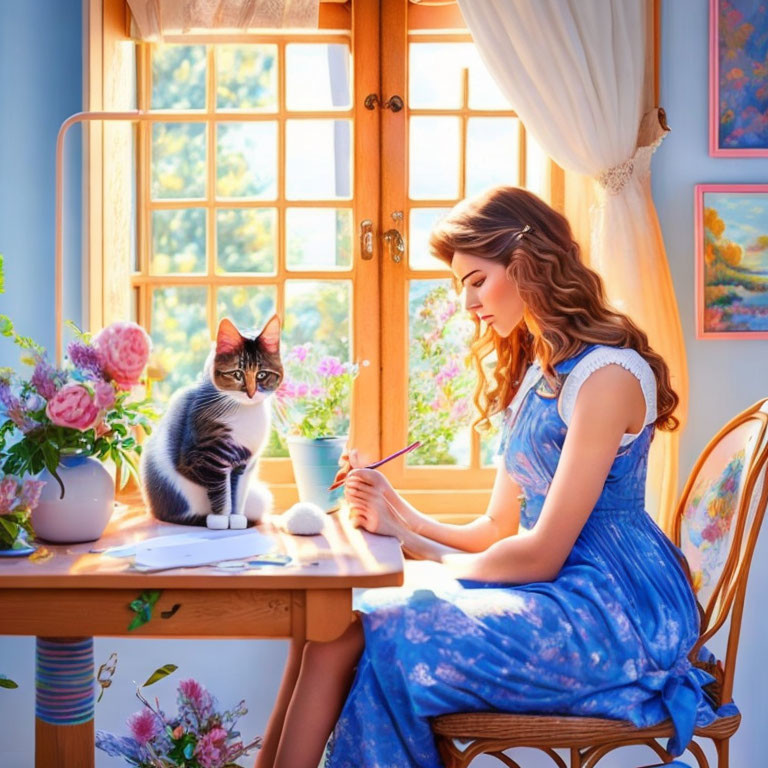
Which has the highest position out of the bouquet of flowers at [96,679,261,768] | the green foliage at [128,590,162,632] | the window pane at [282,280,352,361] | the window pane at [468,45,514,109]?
the window pane at [468,45,514,109]

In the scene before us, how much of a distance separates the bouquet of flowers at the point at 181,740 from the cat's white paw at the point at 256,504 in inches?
13.4

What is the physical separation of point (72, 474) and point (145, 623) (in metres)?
0.34

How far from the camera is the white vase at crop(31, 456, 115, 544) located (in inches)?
66.2

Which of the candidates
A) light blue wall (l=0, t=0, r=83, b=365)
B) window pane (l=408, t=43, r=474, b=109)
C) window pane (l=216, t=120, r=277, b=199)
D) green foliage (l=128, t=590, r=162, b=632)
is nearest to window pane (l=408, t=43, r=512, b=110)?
window pane (l=408, t=43, r=474, b=109)

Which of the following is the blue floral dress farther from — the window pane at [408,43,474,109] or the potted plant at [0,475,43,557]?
the window pane at [408,43,474,109]

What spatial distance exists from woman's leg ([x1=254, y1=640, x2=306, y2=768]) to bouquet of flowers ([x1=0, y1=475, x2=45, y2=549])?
1.63 ft

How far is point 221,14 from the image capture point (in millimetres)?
2373

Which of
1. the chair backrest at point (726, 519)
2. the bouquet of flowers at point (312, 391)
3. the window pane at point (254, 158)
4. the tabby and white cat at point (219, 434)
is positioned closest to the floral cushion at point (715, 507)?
the chair backrest at point (726, 519)

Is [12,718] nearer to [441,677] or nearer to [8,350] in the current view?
[8,350]

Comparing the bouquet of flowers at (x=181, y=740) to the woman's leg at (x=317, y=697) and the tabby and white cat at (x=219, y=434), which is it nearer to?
the woman's leg at (x=317, y=697)

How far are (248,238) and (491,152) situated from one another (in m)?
1.00

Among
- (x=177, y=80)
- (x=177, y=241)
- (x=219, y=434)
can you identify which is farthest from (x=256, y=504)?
(x=177, y=241)

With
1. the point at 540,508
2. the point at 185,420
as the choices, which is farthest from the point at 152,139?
the point at 540,508

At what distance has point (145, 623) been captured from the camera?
1497 millimetres
